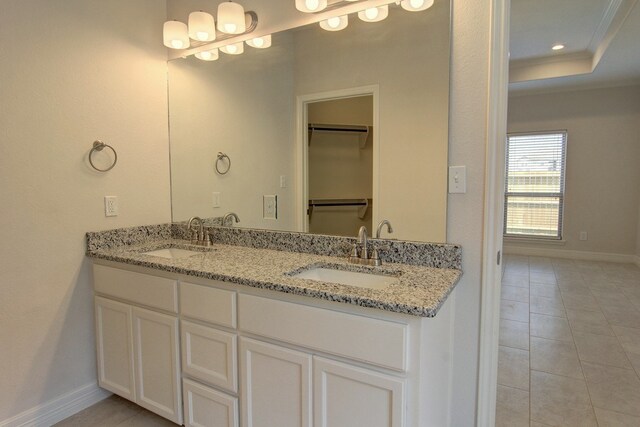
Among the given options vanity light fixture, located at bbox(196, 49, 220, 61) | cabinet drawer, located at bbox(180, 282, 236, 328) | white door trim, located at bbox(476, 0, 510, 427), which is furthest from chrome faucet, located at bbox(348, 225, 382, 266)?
vanity light fixture, located at bbox(196, 49, 220, 61)

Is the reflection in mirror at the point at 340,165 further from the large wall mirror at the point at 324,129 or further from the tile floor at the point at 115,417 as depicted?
the tile floor at the point at 115,417

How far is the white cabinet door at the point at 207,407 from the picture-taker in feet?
5.08

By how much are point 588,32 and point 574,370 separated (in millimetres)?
3390

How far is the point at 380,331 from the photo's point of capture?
1167 millimetres

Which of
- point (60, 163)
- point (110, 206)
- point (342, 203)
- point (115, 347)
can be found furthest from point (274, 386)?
point (60, 163)

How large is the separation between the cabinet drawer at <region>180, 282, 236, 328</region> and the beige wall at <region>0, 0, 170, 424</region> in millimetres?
767

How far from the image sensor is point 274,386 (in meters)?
1.42

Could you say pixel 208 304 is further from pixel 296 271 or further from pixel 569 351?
pixel 569 351

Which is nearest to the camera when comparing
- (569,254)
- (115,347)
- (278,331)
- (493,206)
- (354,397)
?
(354,397)

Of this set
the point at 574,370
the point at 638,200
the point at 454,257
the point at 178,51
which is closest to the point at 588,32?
the point at 638,200

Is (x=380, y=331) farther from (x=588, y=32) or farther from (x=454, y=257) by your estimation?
(x=588, y=32)

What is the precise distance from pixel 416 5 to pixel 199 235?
1656 millimetres

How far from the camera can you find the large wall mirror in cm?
165

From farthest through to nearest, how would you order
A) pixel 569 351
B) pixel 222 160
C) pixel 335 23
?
pixel 569 351 → pixel 222 160 → pixel 335 23
